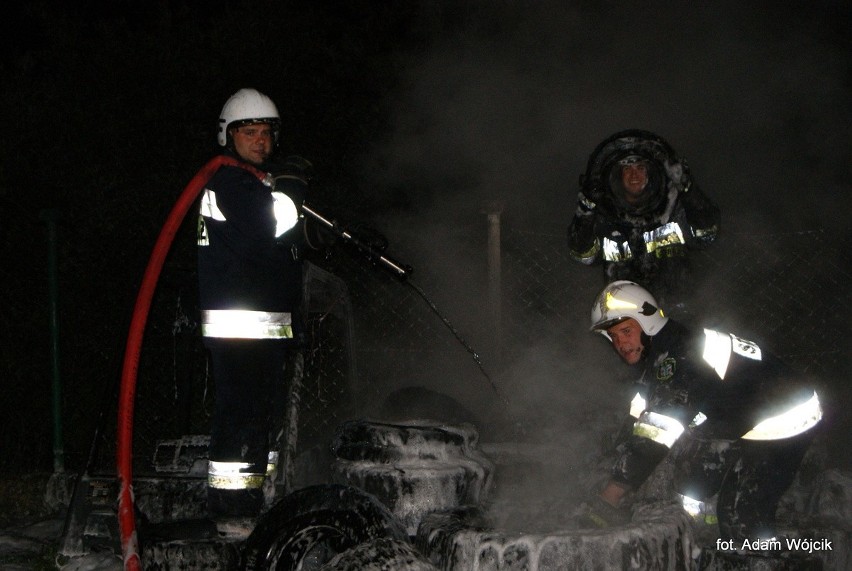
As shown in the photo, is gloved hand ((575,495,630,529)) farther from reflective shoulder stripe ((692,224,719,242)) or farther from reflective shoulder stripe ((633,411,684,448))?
reflective shoulder stripe ((692,224,719,242))

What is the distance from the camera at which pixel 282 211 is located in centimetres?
384

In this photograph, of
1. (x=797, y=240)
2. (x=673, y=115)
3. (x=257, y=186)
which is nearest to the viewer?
(x=257, y=186)

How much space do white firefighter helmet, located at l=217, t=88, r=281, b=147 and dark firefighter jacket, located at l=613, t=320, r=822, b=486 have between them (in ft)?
6.80

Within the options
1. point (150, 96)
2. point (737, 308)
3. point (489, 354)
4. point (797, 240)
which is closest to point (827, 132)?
point (797, 240)

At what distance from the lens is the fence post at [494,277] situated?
583 cm

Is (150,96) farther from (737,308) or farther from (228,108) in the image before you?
(737,308)

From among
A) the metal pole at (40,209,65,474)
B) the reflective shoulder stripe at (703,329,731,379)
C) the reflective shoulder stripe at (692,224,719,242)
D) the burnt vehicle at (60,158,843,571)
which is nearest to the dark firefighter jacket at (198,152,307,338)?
the burnt vehicle at (60,158,843,571)

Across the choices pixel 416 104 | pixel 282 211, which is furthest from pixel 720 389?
pixel 416 104

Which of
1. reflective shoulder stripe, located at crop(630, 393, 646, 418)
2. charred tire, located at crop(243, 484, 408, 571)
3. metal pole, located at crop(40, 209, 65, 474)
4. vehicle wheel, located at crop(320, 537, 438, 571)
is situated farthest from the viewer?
metal pole, located at crop(40, 209, 65, 474)

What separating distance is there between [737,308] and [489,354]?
Answer: 2.25 metres

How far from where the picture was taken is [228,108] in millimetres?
4074

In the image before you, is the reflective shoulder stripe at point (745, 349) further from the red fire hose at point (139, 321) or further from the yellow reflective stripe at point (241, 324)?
the red fire hose at point (139, 321)

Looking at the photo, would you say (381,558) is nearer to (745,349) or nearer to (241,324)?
(241,324)

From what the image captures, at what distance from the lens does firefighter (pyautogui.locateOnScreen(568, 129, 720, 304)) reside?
4918 millimetres
